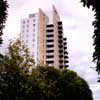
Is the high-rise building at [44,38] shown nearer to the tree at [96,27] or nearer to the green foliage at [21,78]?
the green foliage at [21,78]

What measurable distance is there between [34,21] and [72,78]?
167 ft

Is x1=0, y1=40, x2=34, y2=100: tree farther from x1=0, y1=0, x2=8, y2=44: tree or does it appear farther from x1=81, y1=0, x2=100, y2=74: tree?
x1=81, y1=0, x2=100, y2=74: tree

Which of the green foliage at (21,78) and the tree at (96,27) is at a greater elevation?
the tree at (96,27)

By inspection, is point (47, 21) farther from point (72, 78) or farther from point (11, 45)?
point (11, 45)

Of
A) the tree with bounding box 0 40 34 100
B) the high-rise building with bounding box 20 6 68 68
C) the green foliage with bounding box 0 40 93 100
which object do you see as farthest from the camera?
the high-rise building with bounding box 20 6 68 68

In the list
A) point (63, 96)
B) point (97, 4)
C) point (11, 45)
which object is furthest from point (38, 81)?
point (63, 96)

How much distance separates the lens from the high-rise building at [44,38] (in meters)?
80.2

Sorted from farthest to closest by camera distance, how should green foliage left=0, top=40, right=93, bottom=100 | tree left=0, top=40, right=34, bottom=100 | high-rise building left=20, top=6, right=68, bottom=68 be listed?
high-rise building left=20, top=6, right=68, bottom=68
green foliage left=0, top=40, right=93, bottom=100
tree left=0, top=40, right=34, bottom=100

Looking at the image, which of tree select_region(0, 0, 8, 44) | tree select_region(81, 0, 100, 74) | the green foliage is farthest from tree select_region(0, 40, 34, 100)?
tree select_region(81, 0, 100, 74)

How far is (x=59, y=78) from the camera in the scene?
32.6 m

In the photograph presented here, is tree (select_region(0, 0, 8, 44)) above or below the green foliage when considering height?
above

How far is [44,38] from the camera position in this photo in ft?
283

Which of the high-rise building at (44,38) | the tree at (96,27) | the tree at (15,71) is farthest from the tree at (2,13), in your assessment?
the high-rise building at (44,38)

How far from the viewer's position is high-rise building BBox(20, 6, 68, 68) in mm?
80250
